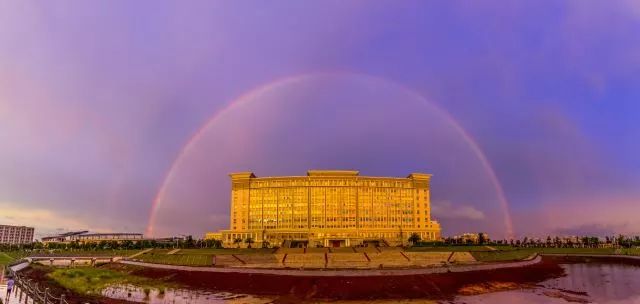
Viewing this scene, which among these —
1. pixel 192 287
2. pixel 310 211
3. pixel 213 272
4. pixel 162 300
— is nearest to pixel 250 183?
pixel 310 211

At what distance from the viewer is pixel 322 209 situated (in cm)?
14538

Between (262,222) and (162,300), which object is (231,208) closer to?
(262,222)

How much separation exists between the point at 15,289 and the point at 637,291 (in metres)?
66.1

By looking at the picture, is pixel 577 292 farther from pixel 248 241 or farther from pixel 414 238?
pixel 248 241

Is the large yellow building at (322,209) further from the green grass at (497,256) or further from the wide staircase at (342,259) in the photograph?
the wide staircase at (342,259)

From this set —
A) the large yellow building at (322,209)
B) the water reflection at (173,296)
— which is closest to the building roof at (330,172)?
the large yellow building at (322,209)

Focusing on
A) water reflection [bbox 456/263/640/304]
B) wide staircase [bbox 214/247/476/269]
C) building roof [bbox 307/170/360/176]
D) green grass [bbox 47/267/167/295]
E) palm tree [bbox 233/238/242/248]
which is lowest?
water reflection [bbox 456/263/640/304]

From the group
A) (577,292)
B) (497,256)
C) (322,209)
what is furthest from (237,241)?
(577,292)

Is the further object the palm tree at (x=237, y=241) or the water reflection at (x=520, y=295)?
the palm tree at (x=237, y=241)

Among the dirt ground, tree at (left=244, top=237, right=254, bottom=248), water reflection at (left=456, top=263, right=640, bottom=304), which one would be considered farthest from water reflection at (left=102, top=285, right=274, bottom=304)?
tree at (left=244, top=237, right=254, bottom=248)

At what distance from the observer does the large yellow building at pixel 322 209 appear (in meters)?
144

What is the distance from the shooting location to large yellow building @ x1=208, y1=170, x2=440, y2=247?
144 metres

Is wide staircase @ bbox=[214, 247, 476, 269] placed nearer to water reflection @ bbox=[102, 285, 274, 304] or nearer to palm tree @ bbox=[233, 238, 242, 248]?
water reflection @ bbox=[102, 285, 274, 304]

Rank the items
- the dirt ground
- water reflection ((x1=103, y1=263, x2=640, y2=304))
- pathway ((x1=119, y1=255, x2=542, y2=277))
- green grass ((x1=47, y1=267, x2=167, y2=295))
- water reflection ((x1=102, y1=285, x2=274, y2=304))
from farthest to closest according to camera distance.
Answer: pathway ((x1=119, y1=255, x2=542, y2=277))
the dirt ground
green grass ((x1=47, y1=267, x2=167, y2=295))
water reflection ((x1=103, y1=263, x2=640, y2=304))
water reflection ((x1=102, y1=285, x2=274, y2=304))
